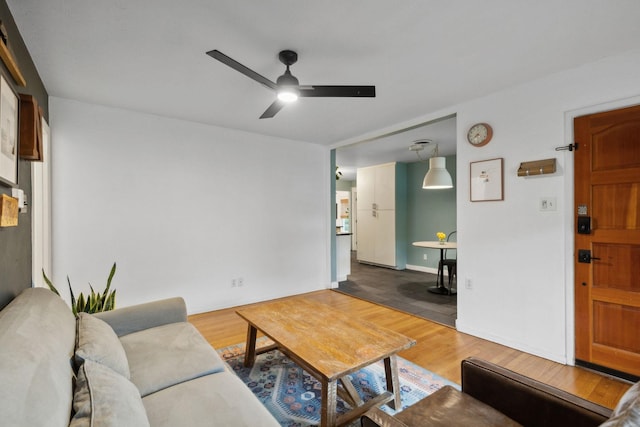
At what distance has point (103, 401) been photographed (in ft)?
2.97

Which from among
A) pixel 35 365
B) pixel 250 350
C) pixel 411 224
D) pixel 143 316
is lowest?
pixel 250 350

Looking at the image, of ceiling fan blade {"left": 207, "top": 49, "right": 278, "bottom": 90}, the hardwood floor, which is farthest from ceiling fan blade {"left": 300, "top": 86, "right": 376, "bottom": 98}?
the hardwood floor

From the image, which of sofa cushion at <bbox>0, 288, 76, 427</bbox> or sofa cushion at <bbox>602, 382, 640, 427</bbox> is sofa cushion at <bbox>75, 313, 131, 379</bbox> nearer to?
sofa cushion at <bbox>0, 288, 76, 427</bbox>

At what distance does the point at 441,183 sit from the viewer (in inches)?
179

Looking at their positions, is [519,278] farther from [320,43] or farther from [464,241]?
[320,43]

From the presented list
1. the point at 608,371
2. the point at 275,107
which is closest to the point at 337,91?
the point at 275,107

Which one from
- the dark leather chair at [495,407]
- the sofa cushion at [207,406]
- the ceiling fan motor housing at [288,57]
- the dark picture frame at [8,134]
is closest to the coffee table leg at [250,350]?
the sofa cushion at [207,406]

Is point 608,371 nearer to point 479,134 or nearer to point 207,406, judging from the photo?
point 479,134

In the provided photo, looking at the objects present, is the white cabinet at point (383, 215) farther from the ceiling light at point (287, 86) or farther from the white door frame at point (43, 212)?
the white door frame at point (43, 212)

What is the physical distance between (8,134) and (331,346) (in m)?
2.08

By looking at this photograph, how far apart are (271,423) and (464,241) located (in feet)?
8.69

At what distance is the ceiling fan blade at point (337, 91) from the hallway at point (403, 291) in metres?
2.63

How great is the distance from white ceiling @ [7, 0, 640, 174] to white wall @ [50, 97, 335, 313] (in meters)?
0.49

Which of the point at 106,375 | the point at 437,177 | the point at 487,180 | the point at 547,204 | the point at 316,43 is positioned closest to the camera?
the point at 106,375
